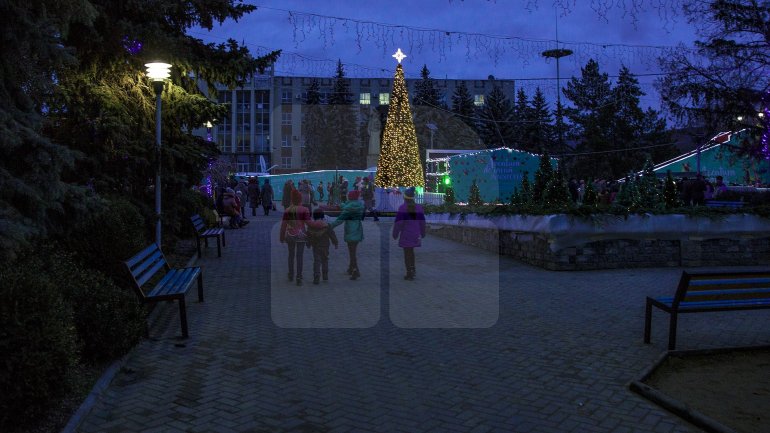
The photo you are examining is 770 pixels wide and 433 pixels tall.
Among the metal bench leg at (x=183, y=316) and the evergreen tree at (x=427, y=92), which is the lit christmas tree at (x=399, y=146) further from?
the evergreen tree at (x=427, y=92)

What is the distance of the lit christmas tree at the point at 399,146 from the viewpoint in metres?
30.4

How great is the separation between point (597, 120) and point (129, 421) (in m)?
55.1

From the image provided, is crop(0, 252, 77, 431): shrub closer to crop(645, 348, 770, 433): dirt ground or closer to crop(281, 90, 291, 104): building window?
crop(645, 348, 770, 433): dirt ground

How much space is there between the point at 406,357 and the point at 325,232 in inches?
195

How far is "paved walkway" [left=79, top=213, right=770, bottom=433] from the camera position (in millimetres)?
4414

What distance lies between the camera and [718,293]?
237 inches

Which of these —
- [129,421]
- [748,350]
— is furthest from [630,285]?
[129,421]

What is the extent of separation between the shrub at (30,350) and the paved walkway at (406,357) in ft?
1.30

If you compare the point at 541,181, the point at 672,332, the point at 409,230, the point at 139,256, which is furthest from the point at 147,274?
the point at 541,181

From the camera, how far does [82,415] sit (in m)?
4.27

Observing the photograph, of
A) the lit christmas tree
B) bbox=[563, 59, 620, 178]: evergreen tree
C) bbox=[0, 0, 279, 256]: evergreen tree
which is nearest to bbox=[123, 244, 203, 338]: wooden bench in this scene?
bbox=[0, 0, 279, 256]: evergreen tree

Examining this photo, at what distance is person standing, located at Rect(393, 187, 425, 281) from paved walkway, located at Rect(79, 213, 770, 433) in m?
0.40

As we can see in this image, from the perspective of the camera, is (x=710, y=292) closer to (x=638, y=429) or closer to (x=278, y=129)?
(x=638, y=429)

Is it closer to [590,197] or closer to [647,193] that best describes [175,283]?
[590,197]
